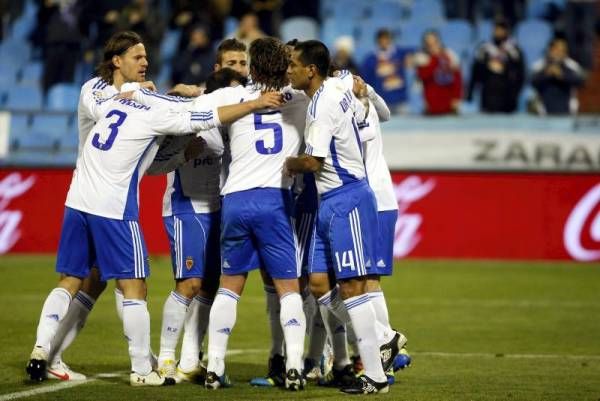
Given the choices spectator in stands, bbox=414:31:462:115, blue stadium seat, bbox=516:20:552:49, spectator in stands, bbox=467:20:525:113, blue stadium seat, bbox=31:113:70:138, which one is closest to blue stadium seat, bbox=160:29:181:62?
blue stadium seat, bbox=31:113:70:138

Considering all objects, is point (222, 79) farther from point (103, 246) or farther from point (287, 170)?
point (103, 246)

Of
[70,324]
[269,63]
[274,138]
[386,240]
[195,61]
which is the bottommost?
[70,324]

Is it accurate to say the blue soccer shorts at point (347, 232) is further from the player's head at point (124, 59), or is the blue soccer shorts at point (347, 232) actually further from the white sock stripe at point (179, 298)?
the player's head at point (124, 59)

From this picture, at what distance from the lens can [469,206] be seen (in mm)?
18406

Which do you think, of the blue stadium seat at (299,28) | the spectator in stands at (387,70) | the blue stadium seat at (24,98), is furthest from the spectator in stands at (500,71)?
the blue stadium seat at (24,98)

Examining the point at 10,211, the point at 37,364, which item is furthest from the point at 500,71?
the point at 37,364

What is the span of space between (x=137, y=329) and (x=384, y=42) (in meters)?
11.9

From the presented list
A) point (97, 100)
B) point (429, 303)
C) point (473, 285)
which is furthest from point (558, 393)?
point (473, 285)

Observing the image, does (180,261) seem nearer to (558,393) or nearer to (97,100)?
(97,100)

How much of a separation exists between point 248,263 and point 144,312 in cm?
77

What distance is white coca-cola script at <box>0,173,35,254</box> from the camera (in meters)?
18.1

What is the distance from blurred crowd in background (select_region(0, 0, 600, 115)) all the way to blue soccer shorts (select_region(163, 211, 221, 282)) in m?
10.3

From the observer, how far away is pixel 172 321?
899 centimetres

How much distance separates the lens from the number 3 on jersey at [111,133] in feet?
27.7
